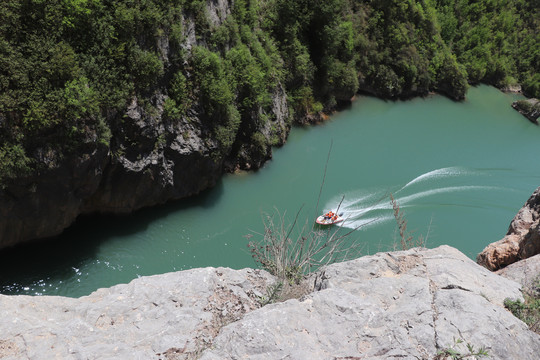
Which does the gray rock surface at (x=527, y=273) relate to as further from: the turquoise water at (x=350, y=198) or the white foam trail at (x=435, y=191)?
the white foam trail at (x=435, y=191)

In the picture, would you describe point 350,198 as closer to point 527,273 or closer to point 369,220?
point 369,220

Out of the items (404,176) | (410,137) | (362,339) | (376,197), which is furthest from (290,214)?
(362,339)

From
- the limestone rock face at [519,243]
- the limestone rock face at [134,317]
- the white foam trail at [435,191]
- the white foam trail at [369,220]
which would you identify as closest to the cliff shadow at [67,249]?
the white foam trail at [369,220]

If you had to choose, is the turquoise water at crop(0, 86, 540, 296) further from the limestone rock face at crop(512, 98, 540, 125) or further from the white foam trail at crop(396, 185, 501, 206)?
the limestone rock face at crop(512, 98, 540, 125)

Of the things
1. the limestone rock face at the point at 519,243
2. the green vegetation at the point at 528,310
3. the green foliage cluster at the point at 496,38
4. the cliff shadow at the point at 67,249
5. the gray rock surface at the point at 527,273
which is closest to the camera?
the green vegetation at the point at 528,310

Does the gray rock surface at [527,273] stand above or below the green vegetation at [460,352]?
below

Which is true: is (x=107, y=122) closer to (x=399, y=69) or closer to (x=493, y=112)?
(x=399, y=69)
